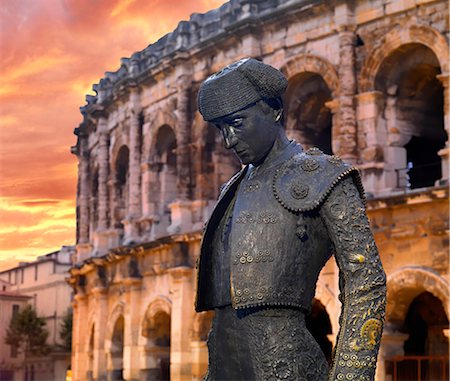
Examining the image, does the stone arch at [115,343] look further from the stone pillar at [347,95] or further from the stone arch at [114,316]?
the stone pillar at [347,95]

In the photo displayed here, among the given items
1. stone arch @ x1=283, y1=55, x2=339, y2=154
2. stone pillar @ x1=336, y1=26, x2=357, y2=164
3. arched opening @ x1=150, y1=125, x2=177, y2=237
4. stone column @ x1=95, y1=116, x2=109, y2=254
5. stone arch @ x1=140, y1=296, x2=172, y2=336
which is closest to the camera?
stone pillar @ x1=336, y1=26, x2=357, y2=164

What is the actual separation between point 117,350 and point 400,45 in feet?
37.8

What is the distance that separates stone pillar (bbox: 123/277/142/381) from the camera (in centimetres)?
2238

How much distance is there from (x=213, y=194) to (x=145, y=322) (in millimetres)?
3579

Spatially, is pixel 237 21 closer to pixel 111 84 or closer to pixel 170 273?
pixel 170 273

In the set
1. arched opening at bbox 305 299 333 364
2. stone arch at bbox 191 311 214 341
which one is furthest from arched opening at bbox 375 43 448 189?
stone arch at bbox 191 311 214 341

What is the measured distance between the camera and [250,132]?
361 cm

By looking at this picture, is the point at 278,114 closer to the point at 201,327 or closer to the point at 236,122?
the point at 236,122

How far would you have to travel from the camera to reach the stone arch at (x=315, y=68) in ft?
57.7

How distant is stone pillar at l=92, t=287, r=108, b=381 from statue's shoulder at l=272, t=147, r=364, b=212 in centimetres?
2159

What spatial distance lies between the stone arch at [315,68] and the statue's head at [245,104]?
45.7 ft

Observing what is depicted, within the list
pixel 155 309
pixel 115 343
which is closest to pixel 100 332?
pixel 115 343

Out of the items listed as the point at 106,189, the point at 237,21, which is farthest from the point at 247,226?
the point at 106,189

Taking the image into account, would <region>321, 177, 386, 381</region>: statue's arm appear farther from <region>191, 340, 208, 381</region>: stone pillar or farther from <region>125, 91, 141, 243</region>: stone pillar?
<region>125, 91, 141, 243</region>: stone pillar
